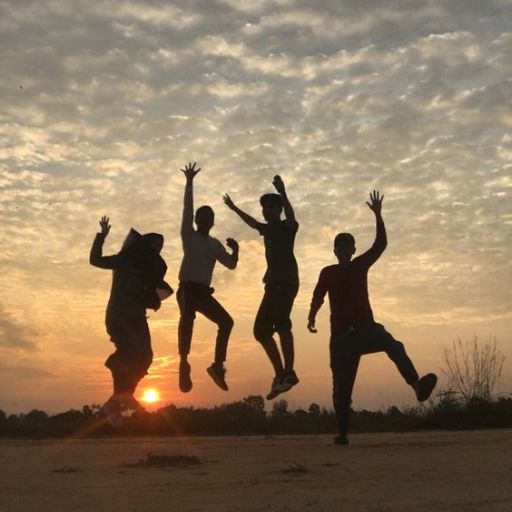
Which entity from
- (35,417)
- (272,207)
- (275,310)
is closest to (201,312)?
(275,310)

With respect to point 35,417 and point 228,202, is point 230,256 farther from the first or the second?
point 35,417

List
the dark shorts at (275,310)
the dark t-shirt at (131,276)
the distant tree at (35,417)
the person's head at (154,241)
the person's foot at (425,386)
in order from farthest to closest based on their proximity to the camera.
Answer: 1. the distant tree at (35,417)
2. the dark shorts at (275,310)
3. the person's head at (154,241)
4. the dark t-shirt at (131,276)
5. the person's foot at (425,386)

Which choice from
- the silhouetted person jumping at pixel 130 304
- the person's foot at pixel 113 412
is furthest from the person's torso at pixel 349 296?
the person's foot at pixel 113 412

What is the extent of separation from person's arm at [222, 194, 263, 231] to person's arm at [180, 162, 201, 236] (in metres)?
0.48

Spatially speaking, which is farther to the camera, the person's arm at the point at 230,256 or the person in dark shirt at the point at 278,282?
the person's arm at the point at 230,256

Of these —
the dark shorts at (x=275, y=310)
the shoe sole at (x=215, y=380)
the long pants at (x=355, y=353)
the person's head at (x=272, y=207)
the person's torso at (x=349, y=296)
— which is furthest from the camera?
the shoe sole at (x=215, y=380)

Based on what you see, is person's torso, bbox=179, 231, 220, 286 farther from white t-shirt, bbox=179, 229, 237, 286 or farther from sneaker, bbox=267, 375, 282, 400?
sneaker, bbox=267, 375, 282, 400

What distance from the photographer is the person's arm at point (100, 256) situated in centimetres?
952

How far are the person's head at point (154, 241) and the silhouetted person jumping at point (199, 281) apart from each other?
34cm

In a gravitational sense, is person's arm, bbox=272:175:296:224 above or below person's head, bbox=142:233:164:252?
above

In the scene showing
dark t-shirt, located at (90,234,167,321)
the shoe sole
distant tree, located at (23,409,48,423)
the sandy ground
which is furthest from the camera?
distant tree, located at (23,409,48,423)

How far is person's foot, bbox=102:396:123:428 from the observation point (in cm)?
944

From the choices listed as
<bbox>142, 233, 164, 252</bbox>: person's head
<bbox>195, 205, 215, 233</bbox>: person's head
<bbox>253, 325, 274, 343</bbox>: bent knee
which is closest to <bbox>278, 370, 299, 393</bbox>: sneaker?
<bbox>253, 325, 274, 343</bbox>: bent knee

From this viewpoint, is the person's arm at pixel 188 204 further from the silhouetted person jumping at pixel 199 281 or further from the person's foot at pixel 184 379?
the person's foot at pixel 184 379
